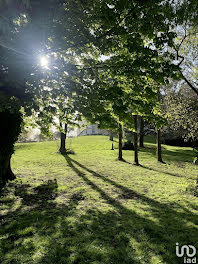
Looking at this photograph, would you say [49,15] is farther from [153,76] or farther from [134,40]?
[153,76]

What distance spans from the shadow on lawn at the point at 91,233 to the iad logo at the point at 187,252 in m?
0.16

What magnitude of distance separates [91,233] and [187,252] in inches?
108

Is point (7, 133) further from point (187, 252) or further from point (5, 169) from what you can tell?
point (187, 252)

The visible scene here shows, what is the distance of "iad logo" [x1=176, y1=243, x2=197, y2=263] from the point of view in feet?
14.6

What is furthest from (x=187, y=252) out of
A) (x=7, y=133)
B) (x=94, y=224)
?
(x=7, y=133)

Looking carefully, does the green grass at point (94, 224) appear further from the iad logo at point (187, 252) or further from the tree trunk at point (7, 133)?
the tree trunk at point (7, 133)

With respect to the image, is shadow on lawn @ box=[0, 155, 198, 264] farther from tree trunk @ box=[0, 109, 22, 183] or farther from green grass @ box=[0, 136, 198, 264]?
tree trunk @ box=[0, 109, 22, 183]

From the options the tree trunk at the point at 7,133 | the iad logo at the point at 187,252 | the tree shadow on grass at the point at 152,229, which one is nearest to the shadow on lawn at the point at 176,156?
the tree shadow on grass at the point at 152,229

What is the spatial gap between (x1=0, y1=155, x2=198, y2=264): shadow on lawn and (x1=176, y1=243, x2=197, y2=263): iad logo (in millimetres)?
156

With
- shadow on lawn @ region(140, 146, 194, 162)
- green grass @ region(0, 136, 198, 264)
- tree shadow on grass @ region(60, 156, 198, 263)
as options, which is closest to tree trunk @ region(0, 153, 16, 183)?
green grass @ region(0, 136, 198, 264)

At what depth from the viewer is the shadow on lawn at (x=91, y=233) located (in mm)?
4465

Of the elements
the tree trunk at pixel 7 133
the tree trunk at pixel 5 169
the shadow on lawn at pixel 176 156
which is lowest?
the shadow on lawn at pixel 176 156

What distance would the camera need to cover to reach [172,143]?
160ft

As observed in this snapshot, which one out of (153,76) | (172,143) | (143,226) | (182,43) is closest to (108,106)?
(153,76)
